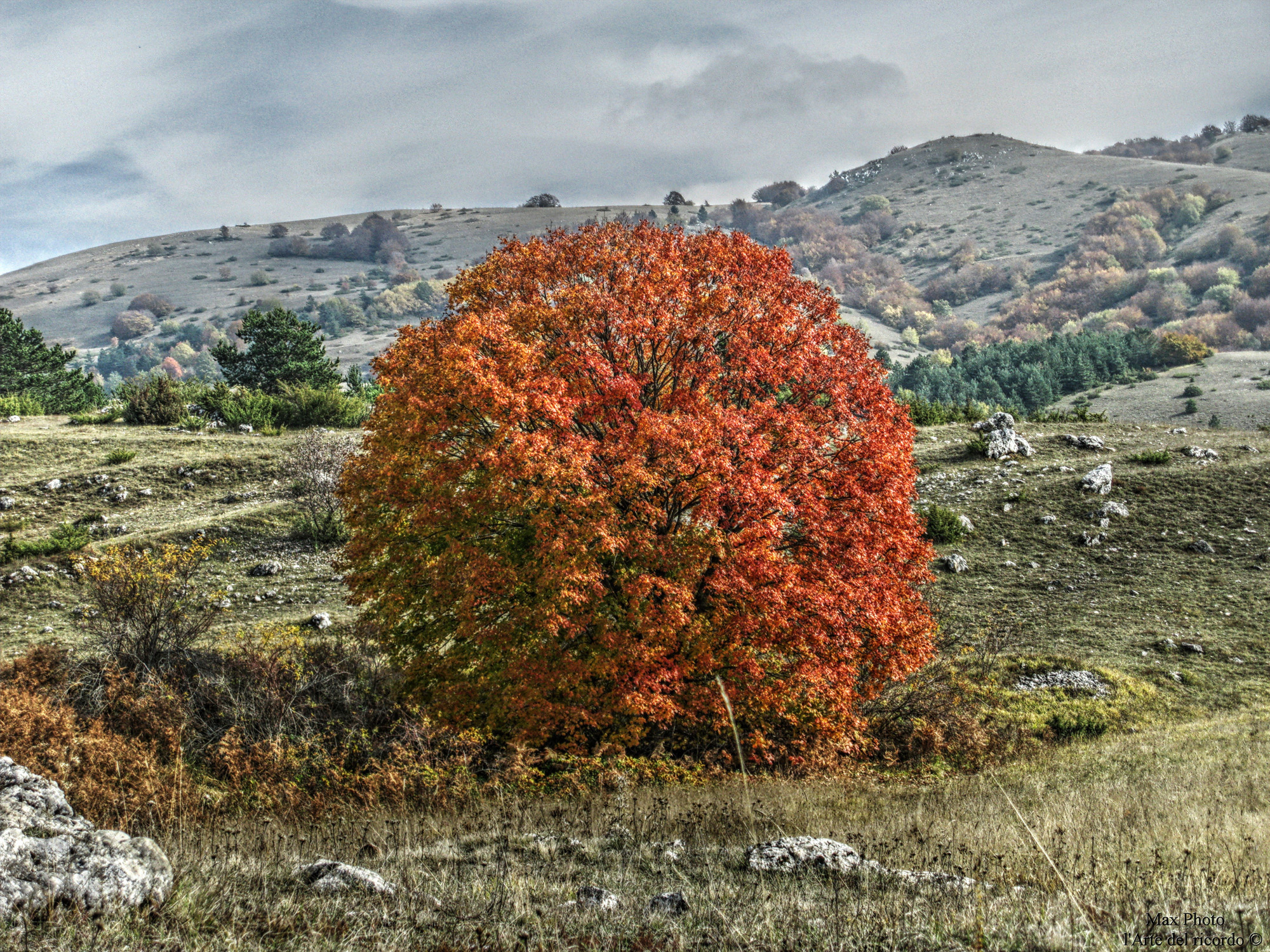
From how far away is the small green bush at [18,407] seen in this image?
4459cm

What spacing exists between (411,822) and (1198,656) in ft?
64.4

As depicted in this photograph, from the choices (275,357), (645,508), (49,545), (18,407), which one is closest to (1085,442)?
(645,508)

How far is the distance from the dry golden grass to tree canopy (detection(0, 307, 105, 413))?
6369cm

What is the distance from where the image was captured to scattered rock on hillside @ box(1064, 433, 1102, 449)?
34.0 m

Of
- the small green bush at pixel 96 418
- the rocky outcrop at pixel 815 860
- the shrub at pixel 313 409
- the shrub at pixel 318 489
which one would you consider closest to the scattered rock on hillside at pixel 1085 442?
the shrub at pixel 318 489

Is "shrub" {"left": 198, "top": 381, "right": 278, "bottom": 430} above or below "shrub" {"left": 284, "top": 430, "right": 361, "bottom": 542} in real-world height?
above

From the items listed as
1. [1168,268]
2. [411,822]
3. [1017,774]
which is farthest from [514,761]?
[1168,268]

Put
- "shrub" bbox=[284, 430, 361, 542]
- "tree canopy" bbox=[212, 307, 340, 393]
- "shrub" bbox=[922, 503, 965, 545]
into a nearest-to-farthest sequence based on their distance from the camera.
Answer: "shrub" bbox=[922, 503, 965, 545]
"shrub" bbox=[284, 430, 361, 542]
"tree canopy" bbox=[212, 307, 340, 393]

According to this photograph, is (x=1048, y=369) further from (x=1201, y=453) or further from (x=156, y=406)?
(x=156, y=406)

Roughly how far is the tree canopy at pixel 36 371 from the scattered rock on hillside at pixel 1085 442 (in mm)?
67556

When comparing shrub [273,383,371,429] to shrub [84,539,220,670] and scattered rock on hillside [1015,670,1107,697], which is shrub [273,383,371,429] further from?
scattered rock on hillside [1015,670,1107,697]

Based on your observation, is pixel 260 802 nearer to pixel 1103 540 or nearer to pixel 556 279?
pixel 556 279

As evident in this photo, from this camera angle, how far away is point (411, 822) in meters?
9.52

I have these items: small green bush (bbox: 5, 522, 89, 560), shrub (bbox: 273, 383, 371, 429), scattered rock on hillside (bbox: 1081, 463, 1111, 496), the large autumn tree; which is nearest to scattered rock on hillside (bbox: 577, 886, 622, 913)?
the large autumn tree
